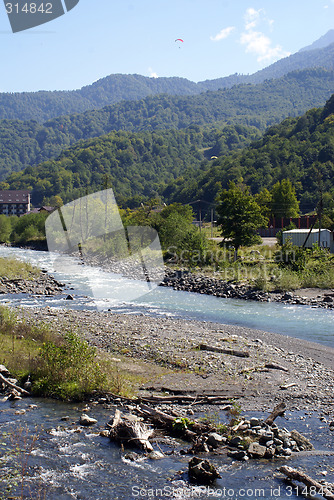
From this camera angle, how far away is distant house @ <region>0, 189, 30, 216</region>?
184000 millimetres

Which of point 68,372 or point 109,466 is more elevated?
point 68,372

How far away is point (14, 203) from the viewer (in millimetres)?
185500

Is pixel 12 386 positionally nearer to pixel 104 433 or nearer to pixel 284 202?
pixel 104 433

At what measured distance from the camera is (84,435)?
1038cm

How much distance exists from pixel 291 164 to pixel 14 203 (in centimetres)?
11377

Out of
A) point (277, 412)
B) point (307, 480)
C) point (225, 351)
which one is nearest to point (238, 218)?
point (225, 351)

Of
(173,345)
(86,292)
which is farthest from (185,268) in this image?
(173,345)

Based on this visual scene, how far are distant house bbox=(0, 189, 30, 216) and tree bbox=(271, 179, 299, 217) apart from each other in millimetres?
119194

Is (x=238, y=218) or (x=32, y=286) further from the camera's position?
(x=238, y=218)

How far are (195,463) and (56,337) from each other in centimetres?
972

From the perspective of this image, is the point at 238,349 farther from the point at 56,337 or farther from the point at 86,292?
the point at 86,292

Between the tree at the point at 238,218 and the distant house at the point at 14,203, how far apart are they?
5785 inches

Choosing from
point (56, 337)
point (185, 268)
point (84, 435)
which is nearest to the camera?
point (84, 435)

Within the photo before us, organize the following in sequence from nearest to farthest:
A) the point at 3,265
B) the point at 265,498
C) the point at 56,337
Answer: the point at 265,498 → the point at 56,337 → the point at 3,265
